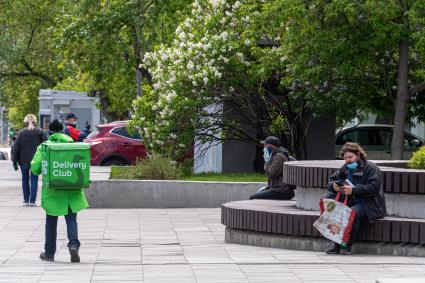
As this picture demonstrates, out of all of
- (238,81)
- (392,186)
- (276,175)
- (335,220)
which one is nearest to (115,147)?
(238,81)

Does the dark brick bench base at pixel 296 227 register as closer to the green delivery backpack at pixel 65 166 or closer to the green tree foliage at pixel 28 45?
Result: the green delivery backpack at pixel 65 166

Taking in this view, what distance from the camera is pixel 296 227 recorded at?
47.5ft

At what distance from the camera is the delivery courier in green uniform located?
1324 centimetres

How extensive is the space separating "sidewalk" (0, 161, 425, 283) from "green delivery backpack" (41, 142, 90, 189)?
85 cm

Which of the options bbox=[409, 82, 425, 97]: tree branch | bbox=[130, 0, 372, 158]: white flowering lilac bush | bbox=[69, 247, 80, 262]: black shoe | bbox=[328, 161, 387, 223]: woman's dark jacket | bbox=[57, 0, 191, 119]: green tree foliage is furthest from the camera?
bbox=[57, 0, 191, 119]: green tree foliage

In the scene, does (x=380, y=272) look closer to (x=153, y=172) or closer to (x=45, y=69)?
(x=153, y=172)

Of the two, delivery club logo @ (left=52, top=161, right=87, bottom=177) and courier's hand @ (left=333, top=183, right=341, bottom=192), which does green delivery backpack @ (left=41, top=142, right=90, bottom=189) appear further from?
courier's hand @ (left=333, top=183, right=341, bottom=192)

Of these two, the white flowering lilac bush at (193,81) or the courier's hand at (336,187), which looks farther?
the white flowering lilac bush at (193,81)

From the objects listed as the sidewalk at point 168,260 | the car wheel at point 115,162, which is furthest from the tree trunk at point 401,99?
the car wheel at point 115,162

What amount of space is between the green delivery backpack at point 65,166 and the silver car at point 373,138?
62.9 ft

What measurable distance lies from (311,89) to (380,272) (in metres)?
14.1

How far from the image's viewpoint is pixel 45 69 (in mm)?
54344

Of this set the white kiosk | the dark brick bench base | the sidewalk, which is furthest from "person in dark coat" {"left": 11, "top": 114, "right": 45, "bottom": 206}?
the white kiosk

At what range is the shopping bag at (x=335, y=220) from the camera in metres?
13.7
